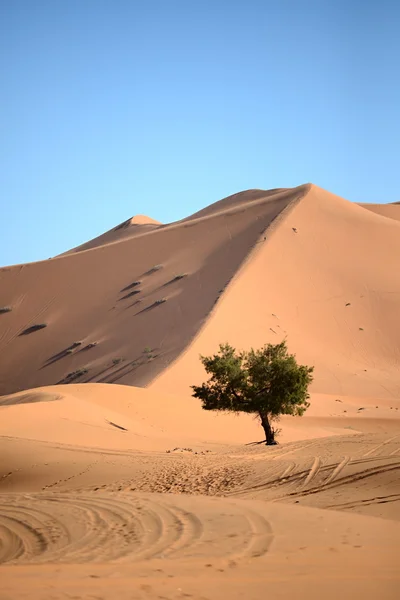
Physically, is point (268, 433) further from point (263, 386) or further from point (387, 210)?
point (387, 210)

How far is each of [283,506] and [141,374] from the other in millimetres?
30234

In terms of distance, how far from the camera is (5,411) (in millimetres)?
21453

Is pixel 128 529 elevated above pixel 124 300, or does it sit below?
below

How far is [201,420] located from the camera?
90.7 ft

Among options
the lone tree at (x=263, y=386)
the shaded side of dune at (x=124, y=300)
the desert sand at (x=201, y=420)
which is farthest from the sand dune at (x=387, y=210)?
the lone tree at (x=263, y=386)

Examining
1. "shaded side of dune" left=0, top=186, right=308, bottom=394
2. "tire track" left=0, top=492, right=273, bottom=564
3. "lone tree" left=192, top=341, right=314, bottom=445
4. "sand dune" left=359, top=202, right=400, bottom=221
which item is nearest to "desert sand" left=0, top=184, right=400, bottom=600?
"tire track" left=0, top=492, right=273, bottom=564

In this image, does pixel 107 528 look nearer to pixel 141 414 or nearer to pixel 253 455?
pixel 253 455

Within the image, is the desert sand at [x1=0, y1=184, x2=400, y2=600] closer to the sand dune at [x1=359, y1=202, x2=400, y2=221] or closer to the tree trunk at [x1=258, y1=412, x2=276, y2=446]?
the sand dune at [x1=359, y1=202, x2=400, y2=221]

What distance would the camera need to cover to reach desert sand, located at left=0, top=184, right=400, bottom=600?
590 cm

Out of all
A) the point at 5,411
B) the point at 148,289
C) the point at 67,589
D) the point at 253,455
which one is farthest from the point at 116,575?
the point at 148,289

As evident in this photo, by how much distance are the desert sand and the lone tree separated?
4.37 feet

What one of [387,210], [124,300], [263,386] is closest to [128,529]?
[263,386]

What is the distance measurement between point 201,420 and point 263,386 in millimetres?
6181

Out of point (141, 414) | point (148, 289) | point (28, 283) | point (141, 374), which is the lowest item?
point (141, 414)
